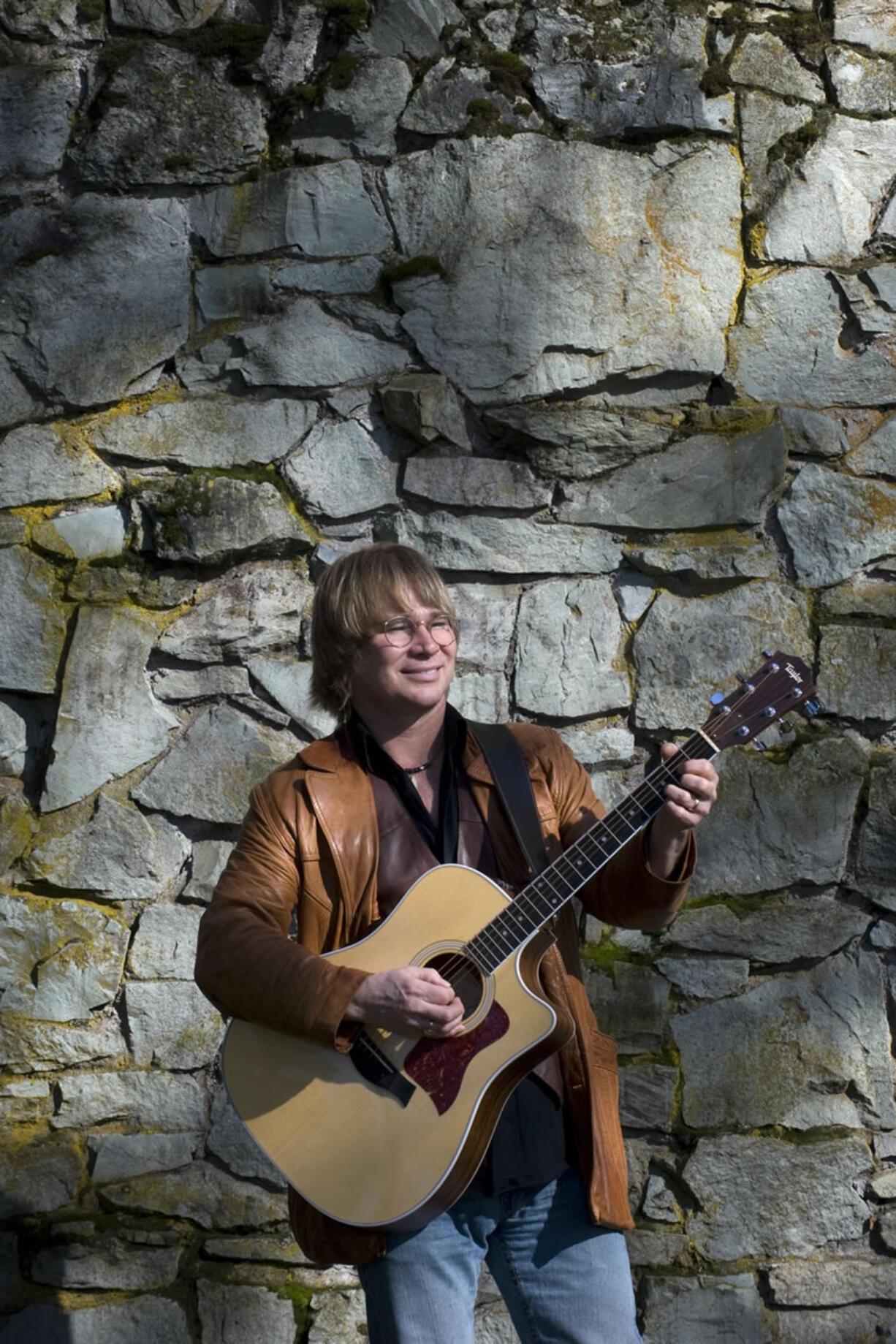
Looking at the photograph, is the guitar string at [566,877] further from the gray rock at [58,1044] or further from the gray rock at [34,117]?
the gray rock at [34,117]

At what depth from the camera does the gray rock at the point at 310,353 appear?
9.63ft

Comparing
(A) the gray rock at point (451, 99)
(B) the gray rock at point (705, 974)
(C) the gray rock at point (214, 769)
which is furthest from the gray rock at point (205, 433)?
(B) the gray rock at point (705, 974)

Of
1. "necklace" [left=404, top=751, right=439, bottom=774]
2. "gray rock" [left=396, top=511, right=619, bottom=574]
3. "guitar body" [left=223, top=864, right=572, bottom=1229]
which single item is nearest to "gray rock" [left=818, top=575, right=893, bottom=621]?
"gray rock" [left=396, top=511, right=619, bottom=574]

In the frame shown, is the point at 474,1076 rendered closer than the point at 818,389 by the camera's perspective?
Yes

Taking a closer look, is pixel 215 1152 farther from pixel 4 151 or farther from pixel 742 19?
pixel 742 19

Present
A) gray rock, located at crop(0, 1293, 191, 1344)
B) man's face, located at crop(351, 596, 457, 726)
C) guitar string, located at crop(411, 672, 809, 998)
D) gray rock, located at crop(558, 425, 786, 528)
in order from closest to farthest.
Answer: guitar string, located at crop(411, 672, 809, 998)
man's face, located at crop(351, 596, 457, 726)
gray rock, located at crop(0, 1293, 191, 1344)
gray rock, located at crop(558, 425, 786, 528)

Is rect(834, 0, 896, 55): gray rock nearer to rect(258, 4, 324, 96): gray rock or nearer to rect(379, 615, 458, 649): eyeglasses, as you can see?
rect(258, 4, 324, 96): gray rock

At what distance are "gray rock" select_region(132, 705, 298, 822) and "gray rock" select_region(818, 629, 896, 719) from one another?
1214 millimetres

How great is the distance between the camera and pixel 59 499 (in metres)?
2.90

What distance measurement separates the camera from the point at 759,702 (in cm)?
199

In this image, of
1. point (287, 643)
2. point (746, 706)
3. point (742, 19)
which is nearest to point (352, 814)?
point (746, 706)

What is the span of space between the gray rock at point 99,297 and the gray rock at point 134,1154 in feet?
5.28

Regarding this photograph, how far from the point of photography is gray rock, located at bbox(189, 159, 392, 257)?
2959mm

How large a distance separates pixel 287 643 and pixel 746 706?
48.5 inches
